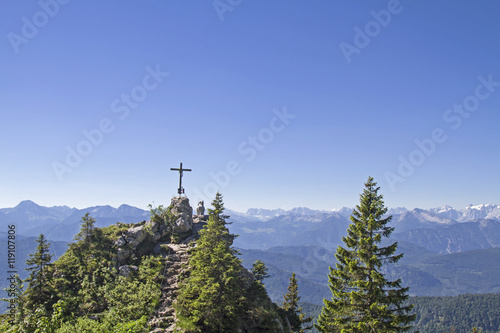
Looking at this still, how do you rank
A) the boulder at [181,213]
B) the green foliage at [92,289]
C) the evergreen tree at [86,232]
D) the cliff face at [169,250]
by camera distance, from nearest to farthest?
the green foliage at [92,289]
the cliff face at [169,250]
the evergreen tree at [86,232]
the boulder at [181,213]

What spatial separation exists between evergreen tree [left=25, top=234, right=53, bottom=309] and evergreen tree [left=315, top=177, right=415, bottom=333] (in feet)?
83.2

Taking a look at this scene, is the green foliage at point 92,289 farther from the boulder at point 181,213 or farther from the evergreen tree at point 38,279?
the boulder at point 181,213

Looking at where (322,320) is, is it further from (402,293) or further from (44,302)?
(44,302)

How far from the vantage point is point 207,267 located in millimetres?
23141

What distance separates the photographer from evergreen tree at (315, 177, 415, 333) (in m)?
19.1

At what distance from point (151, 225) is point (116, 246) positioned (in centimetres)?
513

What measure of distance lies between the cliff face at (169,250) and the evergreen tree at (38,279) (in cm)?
640

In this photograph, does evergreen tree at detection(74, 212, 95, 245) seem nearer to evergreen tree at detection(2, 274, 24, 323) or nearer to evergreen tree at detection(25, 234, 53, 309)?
evergreen tree at detection(25, 234, 53, 309)

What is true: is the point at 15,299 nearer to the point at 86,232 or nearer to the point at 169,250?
the point at 86,232

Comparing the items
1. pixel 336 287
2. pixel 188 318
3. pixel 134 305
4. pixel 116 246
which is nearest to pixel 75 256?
pixel 116 246

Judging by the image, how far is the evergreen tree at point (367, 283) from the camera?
19.1 meters

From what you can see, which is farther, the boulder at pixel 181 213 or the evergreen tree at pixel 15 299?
the boulder at pixel 181 213

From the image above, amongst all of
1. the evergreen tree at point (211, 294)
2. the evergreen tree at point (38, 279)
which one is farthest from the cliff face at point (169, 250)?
the evergreen tree at point (38, 279)

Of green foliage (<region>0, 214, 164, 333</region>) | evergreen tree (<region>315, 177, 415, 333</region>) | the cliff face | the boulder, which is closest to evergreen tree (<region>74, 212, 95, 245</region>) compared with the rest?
green foliage (<region>0, 214, 164, 333</region>)
